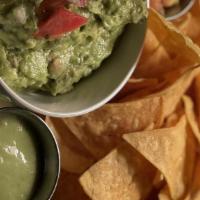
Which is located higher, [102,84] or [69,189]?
[102,84]

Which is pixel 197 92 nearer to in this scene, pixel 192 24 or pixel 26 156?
pixel 192 24

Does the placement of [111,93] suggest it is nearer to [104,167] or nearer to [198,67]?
[104,167]

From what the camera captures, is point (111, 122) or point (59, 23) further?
point (111, 122)

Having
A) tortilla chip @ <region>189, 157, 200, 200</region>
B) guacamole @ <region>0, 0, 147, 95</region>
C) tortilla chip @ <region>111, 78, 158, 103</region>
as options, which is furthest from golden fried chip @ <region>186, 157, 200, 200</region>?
guacamole @ <region>0, 0, 147, 95</region>

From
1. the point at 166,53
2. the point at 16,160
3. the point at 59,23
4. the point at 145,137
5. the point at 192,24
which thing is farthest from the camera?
the point at 192,24

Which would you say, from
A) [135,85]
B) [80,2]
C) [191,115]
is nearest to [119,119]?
[135,85]

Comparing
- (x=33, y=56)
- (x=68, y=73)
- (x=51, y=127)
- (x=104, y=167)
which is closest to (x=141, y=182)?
(x=104, y=167)

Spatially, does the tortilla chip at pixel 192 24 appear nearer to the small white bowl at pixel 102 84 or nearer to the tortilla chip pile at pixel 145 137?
the tortilla chip pile at pixel 145 137
